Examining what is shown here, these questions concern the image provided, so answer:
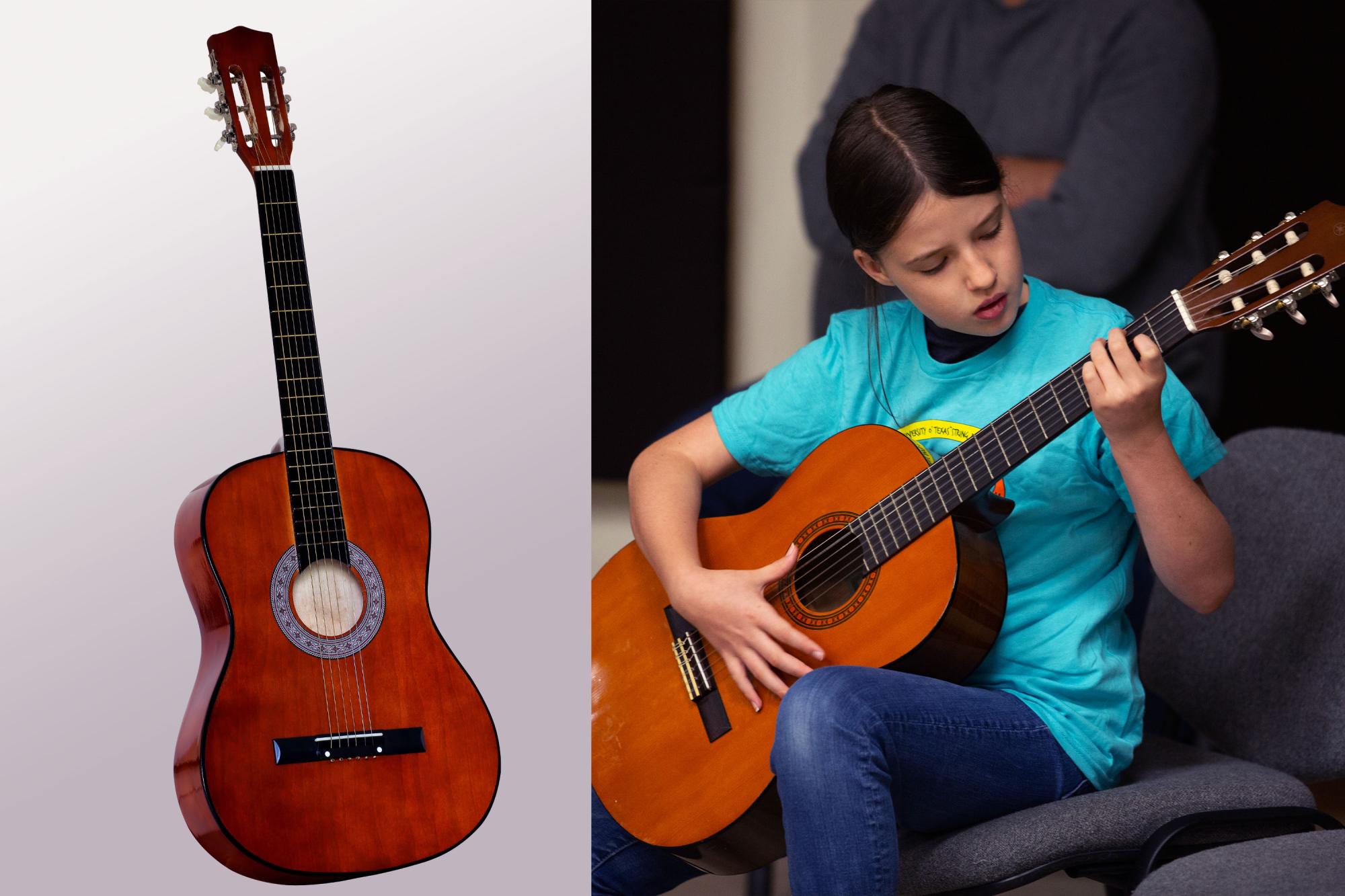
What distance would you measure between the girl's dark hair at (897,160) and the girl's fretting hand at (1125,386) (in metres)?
0.26

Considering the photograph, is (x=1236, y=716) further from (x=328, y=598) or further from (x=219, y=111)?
(x=219, y=111)

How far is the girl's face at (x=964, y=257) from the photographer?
141 cm

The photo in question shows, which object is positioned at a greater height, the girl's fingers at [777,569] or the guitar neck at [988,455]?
the guitar neck at [988,455]

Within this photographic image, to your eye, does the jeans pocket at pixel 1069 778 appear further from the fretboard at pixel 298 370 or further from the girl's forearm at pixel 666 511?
the fretboard at pixel 298 370

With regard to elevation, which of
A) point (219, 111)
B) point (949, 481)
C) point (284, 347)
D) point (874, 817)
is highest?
point (219, 111)

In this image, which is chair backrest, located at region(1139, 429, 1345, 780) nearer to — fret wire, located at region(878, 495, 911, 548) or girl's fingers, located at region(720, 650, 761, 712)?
fret wire, located at region(878, 495, 911, 548)

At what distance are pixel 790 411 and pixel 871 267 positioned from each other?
0.22 meters

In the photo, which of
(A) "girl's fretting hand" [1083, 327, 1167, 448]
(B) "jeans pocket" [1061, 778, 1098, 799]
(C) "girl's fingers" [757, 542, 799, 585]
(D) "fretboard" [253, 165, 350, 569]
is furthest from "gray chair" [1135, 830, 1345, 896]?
(D) "fretboard" [253, 165, 350, 569]

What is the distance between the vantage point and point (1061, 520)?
4.84 feet

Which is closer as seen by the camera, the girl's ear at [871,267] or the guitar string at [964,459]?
the guitar string at [964,459]

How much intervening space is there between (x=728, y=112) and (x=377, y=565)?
42.4 inches

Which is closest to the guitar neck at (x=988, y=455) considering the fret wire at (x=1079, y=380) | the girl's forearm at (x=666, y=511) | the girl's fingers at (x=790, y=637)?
the fret wire at (x=1079, y=380)

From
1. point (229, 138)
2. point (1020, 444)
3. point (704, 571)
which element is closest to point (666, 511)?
point (704, 571)

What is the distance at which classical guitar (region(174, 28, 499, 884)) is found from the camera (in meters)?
1.56
